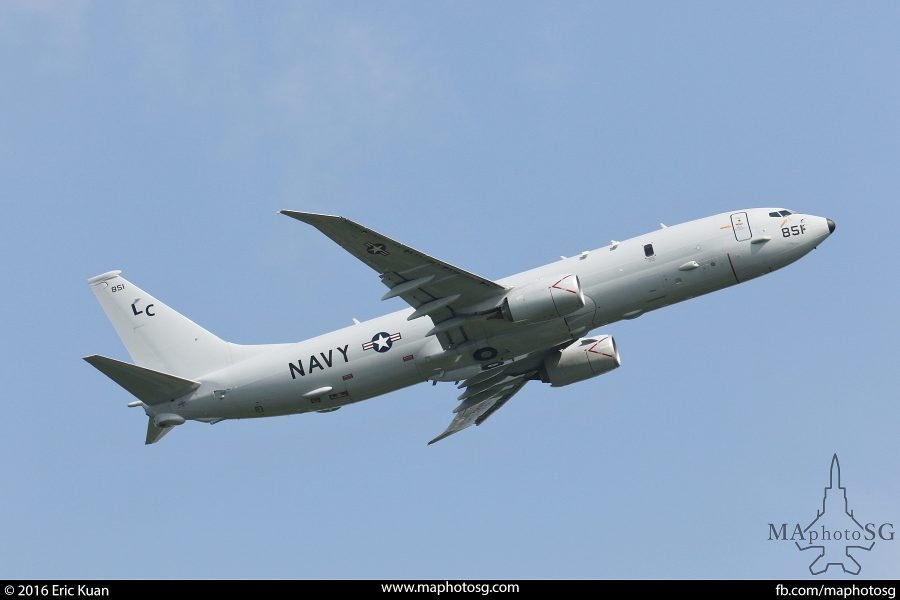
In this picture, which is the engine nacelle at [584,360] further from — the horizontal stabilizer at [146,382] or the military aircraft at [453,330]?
the horizontal stabilizer at [146,382]

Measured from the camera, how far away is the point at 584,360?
5944 cm

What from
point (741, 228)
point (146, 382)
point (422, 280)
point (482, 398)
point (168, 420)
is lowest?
point (482, 398)

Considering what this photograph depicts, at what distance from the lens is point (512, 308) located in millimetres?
52969

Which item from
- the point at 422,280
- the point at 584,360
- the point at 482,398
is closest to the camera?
the point at 422,280

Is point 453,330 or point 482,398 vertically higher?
point 453,330

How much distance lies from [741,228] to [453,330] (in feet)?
46.4

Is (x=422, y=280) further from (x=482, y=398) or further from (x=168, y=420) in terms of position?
(x=168, y=420)

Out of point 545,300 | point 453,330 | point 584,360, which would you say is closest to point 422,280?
point 453,330

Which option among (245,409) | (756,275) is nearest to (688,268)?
(756,275)

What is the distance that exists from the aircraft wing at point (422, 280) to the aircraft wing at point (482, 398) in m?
7.37
